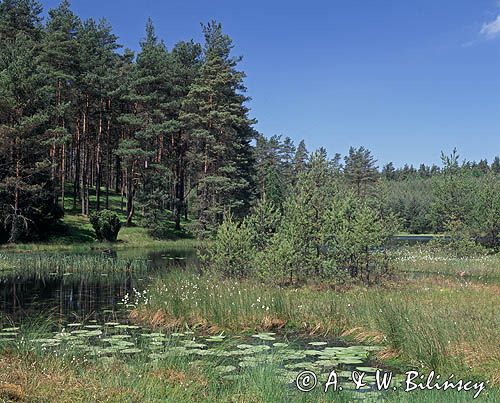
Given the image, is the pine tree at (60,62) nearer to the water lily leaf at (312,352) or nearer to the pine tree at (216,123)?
the pine tree at (216,123)

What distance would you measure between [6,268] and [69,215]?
834 inches

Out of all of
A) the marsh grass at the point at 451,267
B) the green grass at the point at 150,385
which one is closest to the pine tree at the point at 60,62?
the marsh grass at the point at 451,267

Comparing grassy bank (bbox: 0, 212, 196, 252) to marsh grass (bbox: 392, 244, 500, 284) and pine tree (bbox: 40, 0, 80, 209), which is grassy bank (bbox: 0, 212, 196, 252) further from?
marsh grass (bbox: 392, 244, 500, 284)

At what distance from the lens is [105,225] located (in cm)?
4191

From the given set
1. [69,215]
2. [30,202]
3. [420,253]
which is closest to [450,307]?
[420,253]

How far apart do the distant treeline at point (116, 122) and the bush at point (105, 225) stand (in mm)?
2722

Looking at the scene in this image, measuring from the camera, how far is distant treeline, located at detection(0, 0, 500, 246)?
126 ft

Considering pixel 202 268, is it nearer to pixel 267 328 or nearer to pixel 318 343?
pixel 267 328

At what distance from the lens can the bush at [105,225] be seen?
41.8 meters

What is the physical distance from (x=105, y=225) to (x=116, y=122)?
19339mm

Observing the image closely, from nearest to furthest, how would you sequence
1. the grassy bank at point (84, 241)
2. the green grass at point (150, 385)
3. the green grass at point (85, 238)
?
the green grass at point (150, 385), the grassy bank at point (84, 241), the green grass at point (85, 238)

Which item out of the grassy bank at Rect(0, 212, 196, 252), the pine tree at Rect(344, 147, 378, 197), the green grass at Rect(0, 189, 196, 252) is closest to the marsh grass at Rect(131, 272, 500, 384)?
the grassy bank at Rect(0, 212, 196, 252)

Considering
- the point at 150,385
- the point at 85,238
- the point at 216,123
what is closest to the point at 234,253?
the point at 150,385

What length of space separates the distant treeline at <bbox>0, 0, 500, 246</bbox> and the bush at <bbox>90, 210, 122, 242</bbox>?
107 inches
